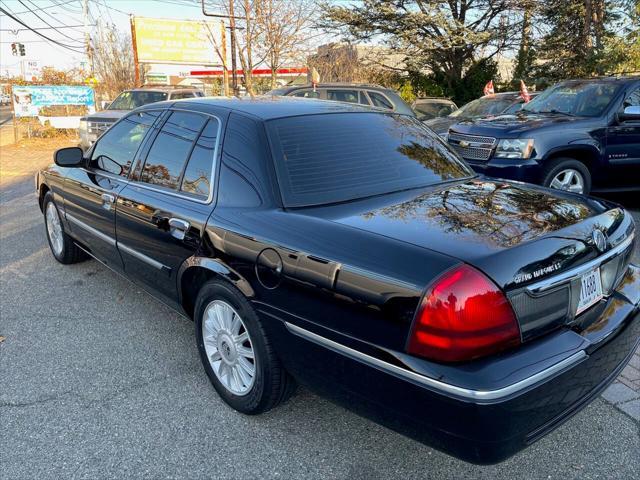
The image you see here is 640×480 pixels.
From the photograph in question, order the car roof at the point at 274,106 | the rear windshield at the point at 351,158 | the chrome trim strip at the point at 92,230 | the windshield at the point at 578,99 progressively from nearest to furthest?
the rear windshield at the point at 351,158, the car roof at the point at 274,106, the chrome trim strip at the point at 92,230, the windshield at the point at 578,99

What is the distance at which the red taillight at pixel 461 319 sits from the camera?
1.87 metres

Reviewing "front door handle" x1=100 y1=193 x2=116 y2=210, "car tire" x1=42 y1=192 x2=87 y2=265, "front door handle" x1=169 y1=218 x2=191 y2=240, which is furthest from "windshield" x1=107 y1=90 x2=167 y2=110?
"front door handle" x1=169 y1=218 x2=191 y2=240

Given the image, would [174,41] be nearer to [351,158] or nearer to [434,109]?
[434,109]

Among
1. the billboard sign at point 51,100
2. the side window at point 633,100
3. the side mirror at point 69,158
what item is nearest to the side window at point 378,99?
the side window at point 633,100

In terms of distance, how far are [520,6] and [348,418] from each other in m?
22.0

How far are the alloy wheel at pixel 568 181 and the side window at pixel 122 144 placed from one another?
15.0 ft

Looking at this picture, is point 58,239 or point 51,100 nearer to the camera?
point 58,239

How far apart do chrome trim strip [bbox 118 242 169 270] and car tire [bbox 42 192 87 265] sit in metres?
1.57

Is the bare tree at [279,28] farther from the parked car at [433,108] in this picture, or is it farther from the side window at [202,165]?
the side window at [202,165]

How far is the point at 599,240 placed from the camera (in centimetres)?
234

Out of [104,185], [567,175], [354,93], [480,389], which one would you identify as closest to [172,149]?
[104,185]

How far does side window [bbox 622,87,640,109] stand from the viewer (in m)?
6.58

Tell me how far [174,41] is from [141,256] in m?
26.3

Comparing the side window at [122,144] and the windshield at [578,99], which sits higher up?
the windshield at [578,99]
